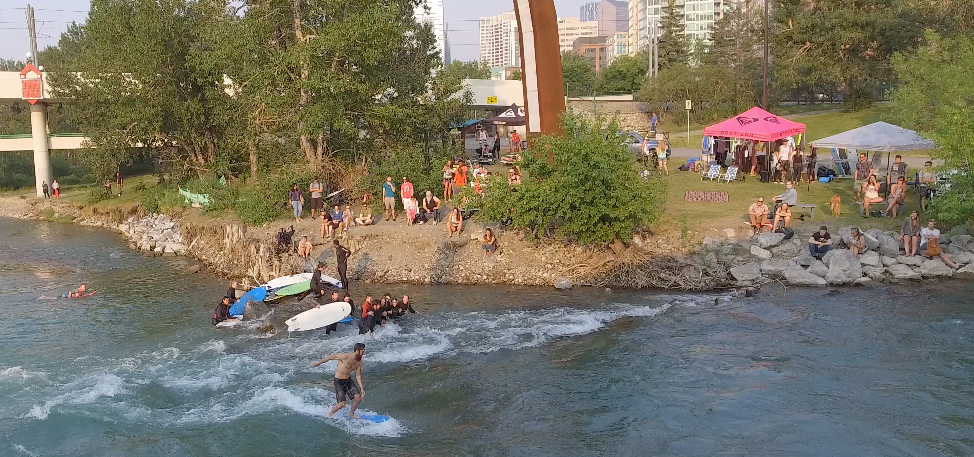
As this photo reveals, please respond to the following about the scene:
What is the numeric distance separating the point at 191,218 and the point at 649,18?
153730 mm

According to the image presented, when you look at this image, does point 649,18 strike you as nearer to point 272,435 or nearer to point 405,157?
point 405,157

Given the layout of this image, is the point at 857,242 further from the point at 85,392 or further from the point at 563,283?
the point at 85,392

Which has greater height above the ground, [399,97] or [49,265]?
[399,97]

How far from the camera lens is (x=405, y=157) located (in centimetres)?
2986

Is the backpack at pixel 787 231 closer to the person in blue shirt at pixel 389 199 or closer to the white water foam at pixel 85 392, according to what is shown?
the person in blue shirt at pixel 389 199

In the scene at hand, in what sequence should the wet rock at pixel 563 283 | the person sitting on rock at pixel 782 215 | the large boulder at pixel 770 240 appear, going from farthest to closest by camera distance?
Result: the person sitting on rock at pixel 782 215 → the large boulder at pixel 770 240 → the wet rock at pixel 563 283

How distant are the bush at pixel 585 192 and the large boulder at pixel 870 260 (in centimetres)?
577

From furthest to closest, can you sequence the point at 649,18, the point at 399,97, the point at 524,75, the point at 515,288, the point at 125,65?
the point at 649,18 < the point at 125,65 < the point at 399,97 < the point at 524,75 < the point at 515,288

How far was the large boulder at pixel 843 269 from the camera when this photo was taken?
22500 millimetres

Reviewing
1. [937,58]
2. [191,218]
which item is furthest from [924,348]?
[191,218]

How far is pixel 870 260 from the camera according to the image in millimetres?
22859

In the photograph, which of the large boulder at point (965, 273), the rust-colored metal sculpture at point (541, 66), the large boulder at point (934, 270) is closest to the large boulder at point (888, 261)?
the large boulder at point (934, 270)

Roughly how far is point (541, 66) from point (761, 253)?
9201mm

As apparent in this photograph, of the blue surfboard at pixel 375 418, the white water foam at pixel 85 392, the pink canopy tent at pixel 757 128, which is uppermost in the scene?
the pink canopy tent at pixel 757 128
